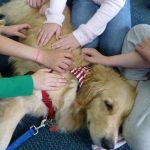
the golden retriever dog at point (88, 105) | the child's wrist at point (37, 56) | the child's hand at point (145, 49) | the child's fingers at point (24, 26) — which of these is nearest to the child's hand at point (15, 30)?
the child's fingers at point (24, 26)

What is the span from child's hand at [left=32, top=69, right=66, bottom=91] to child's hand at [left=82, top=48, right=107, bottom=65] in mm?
156

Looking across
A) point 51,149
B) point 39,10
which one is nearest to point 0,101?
point 51,149

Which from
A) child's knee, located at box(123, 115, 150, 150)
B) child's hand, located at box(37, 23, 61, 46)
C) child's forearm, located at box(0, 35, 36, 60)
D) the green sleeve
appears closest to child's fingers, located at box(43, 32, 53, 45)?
child's hand, located at box(37, 23, 61, 46)

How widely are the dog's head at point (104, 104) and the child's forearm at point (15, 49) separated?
0.89ft

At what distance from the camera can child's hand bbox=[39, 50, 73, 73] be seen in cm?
140

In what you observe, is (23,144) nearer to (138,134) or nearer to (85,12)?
(138,134)

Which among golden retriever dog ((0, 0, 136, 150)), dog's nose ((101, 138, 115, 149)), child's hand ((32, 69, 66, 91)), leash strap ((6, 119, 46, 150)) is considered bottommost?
leash strap ((6, 119, 46, 150))

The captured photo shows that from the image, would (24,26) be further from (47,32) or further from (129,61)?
(129,61)

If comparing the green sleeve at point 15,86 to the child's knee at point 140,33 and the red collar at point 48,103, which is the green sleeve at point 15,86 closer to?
the red collar at point 48,103

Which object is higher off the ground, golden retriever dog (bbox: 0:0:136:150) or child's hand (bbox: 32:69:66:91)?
child's hand (bbox: 32:69:66:91)

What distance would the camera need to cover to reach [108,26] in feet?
5.61

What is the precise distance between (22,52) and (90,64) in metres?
0.31

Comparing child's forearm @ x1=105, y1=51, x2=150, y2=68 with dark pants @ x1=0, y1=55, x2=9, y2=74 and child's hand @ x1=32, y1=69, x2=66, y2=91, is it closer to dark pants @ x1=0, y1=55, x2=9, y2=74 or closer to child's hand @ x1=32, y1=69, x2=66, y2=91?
child's hand @ x1=32, y1=69, x2=66, y2=91

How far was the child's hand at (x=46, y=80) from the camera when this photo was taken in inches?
53.1
